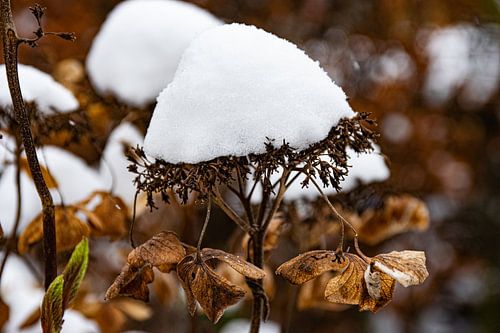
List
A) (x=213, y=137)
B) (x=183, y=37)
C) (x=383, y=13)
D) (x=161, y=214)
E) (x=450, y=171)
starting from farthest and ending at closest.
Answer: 1. (x=450, y=171)
2. (x=383, y=13)
3. (x=161, y=214)
4. (x=183, y=37)
5. (x=213, y=137)

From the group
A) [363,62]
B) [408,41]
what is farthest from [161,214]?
[408,41]

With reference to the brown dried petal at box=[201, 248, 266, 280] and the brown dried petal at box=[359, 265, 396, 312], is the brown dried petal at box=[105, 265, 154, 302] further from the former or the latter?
the brown dried petal at box=[359, 265, 396, 312]

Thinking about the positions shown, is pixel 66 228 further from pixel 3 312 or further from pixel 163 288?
pixel 163 288

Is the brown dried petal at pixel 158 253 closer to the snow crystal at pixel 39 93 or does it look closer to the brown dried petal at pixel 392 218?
the snow crystal at pixel 39 93

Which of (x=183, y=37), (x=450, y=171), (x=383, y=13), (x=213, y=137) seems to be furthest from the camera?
(x=450, y=171)

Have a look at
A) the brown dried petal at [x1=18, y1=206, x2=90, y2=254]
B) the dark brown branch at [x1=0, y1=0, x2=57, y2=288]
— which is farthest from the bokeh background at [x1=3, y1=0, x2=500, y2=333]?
the dark brown branch at [x1=0, y1=0, x2=57, y2=288]

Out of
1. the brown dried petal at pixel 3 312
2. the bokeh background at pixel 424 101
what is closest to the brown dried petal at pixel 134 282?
the brown dried petal at pixel 3 312

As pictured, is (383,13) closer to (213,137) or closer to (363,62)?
(363,62)
